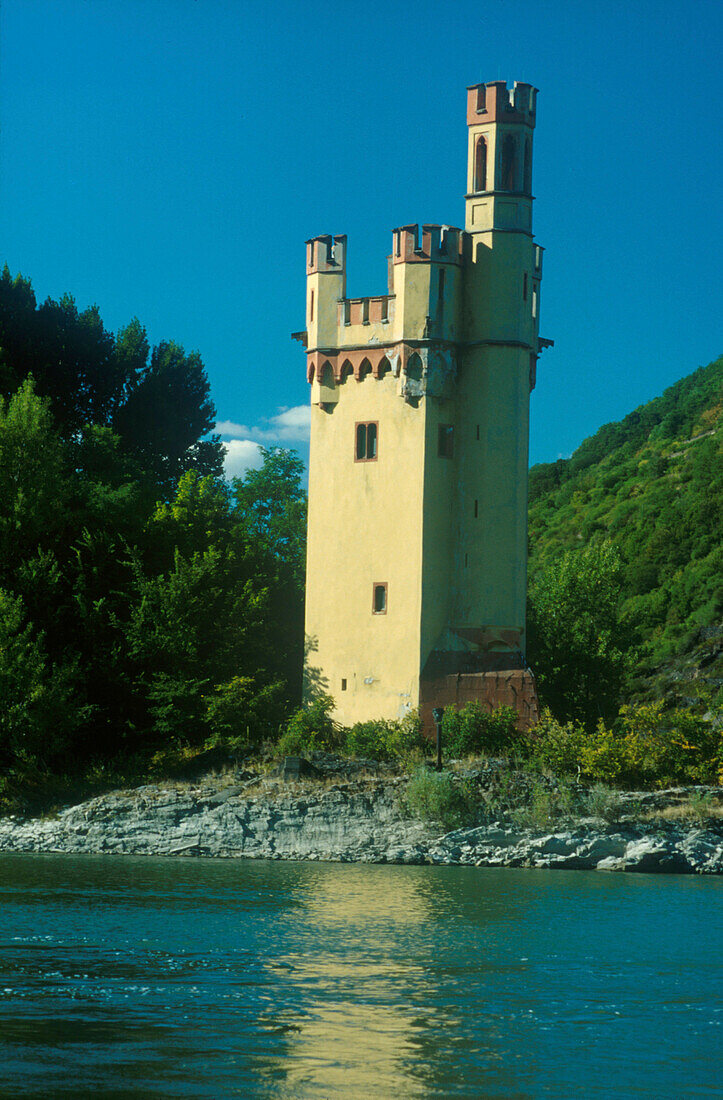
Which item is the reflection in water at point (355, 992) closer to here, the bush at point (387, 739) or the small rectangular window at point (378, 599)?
the bush at point (387, 739)

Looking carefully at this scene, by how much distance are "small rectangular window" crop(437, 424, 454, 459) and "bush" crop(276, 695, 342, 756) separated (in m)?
7.75

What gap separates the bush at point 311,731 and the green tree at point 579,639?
273 inches

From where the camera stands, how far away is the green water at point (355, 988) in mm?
13602

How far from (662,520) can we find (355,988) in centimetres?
6602

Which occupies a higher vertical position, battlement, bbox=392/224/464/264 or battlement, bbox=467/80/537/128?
battlement, bbox=467/80/537/128

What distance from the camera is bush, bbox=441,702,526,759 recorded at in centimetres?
3538

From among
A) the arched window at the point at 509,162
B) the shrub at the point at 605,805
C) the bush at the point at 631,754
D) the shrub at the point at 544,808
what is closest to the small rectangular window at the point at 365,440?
the arched window at the point at 509,162

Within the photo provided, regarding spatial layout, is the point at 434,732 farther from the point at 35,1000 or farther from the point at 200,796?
the point at 35,1000

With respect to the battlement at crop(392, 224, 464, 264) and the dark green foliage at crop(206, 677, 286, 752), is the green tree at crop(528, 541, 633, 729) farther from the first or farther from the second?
the battlement at crop(392, 224, 464, 264)

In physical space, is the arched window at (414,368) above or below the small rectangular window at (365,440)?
above

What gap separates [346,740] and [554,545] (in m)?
48.8

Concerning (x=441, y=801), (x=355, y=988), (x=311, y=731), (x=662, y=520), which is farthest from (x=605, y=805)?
(x=662, y=520)

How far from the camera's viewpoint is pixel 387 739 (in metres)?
36.3

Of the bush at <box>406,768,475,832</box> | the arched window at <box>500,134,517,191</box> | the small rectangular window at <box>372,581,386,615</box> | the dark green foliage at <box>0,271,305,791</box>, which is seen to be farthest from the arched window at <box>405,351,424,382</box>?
the bush at <box>406,768,475,832</box>
